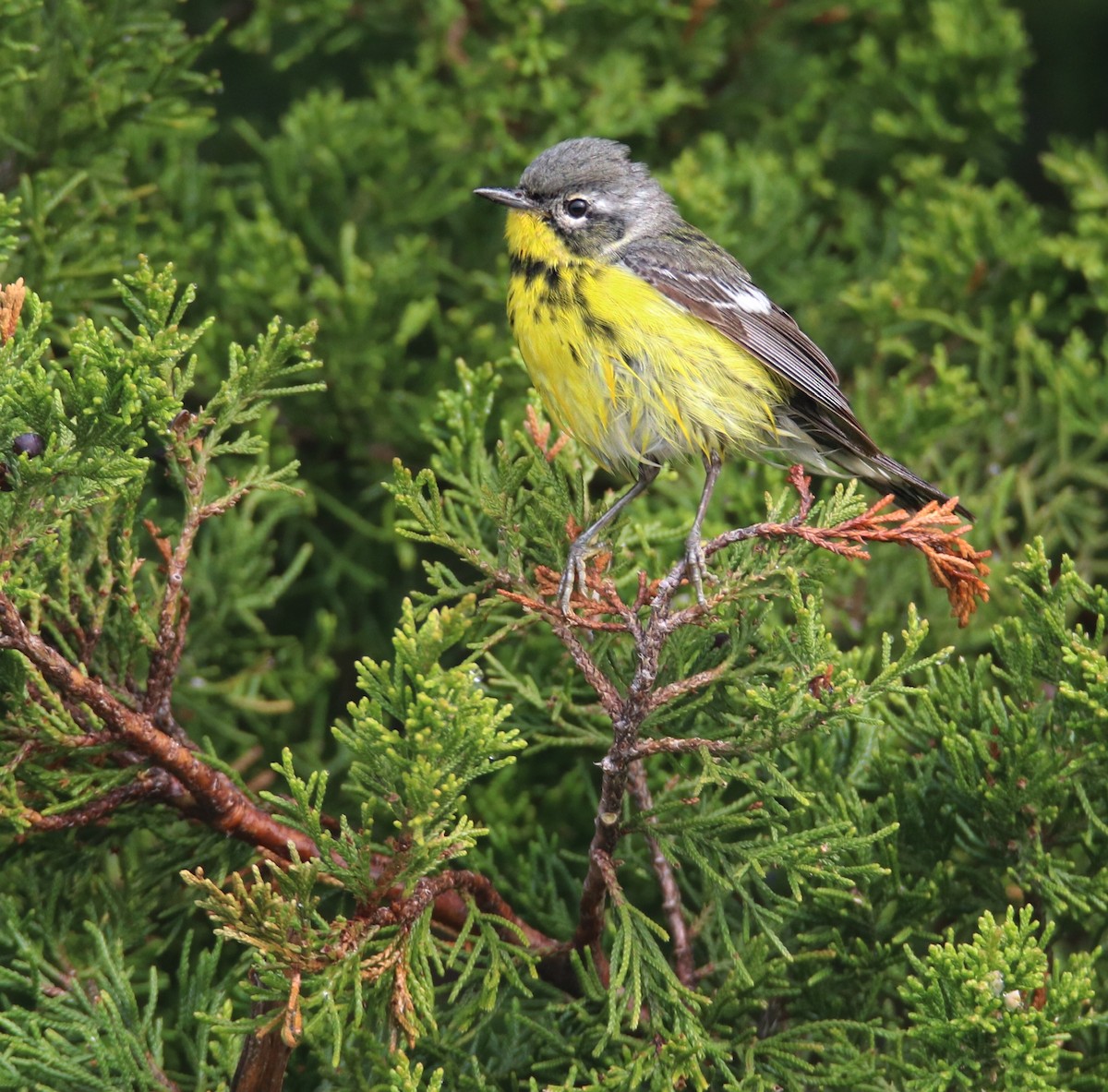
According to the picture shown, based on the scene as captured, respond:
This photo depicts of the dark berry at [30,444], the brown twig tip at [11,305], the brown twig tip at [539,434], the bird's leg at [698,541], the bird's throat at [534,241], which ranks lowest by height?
the bird's leg at [698,541]

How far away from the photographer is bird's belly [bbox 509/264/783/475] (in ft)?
9.68

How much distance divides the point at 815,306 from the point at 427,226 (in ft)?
4.11

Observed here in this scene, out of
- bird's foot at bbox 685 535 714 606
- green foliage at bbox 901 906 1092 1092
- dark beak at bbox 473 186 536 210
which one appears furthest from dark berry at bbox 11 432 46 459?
dark beak at bbox 473 186 536 210

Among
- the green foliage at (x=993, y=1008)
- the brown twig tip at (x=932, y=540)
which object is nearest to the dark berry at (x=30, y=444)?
the brown twig tip at (x=932, y=540)

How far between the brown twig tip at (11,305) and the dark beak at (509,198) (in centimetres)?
150

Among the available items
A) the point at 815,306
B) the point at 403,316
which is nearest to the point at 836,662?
the point at 403,316

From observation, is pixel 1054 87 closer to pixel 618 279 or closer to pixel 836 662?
pixel 618 279

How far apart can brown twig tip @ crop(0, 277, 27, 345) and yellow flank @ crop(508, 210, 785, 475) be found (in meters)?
1.23

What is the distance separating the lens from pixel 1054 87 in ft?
16.2

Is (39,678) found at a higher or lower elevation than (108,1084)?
higher

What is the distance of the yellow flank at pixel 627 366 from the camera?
2.95 meters

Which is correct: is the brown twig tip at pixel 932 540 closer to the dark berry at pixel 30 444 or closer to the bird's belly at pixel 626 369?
the bird's belly at pixel 626 369

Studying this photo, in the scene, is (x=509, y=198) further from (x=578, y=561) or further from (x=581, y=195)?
(x=578, y=561)

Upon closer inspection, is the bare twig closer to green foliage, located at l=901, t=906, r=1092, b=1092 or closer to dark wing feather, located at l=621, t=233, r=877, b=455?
green foliage, located at l=901, t=906, r=1092, b=1092
